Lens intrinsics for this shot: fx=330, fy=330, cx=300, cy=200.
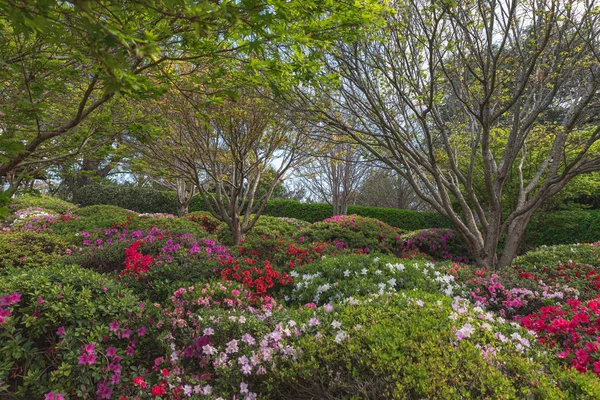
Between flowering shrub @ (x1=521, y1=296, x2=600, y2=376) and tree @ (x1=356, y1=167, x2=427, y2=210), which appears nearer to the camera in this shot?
flowering shrub @ (x1=521, y1=296, x2=600, y2=376)

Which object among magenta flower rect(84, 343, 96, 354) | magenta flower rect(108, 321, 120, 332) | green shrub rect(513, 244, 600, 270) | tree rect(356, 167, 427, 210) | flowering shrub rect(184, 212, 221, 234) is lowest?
magenta flower rect(84, 343, 96, 354)

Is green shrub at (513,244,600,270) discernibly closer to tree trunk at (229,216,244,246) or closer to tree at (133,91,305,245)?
tree at (133,91,305,245)

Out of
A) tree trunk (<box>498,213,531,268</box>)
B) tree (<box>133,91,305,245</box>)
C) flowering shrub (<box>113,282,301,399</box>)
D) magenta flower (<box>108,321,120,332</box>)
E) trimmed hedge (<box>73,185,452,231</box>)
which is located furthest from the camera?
trimmed hedge (<box>73,185,452,231</box>)

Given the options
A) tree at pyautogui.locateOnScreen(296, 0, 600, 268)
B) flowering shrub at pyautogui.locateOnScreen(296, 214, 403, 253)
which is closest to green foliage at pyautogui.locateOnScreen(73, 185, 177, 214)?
flowering shrub at pyautogui.locateOnScreen(296, 214, 403, 253)

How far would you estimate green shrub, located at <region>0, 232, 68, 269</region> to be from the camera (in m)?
4.84

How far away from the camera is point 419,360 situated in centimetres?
200

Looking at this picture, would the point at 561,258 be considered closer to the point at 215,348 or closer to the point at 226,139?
the point at 215,348

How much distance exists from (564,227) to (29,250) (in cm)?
1227

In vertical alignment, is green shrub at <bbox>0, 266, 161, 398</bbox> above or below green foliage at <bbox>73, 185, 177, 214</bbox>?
below

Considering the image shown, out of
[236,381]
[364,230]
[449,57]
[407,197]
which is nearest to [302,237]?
[364,230]

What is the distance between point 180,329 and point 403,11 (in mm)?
5309

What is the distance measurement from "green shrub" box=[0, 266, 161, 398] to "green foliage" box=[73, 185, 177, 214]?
14.3 m

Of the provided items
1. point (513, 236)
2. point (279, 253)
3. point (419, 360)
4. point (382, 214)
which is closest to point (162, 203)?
point (382, 214)

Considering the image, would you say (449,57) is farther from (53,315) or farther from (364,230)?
(53,315)
